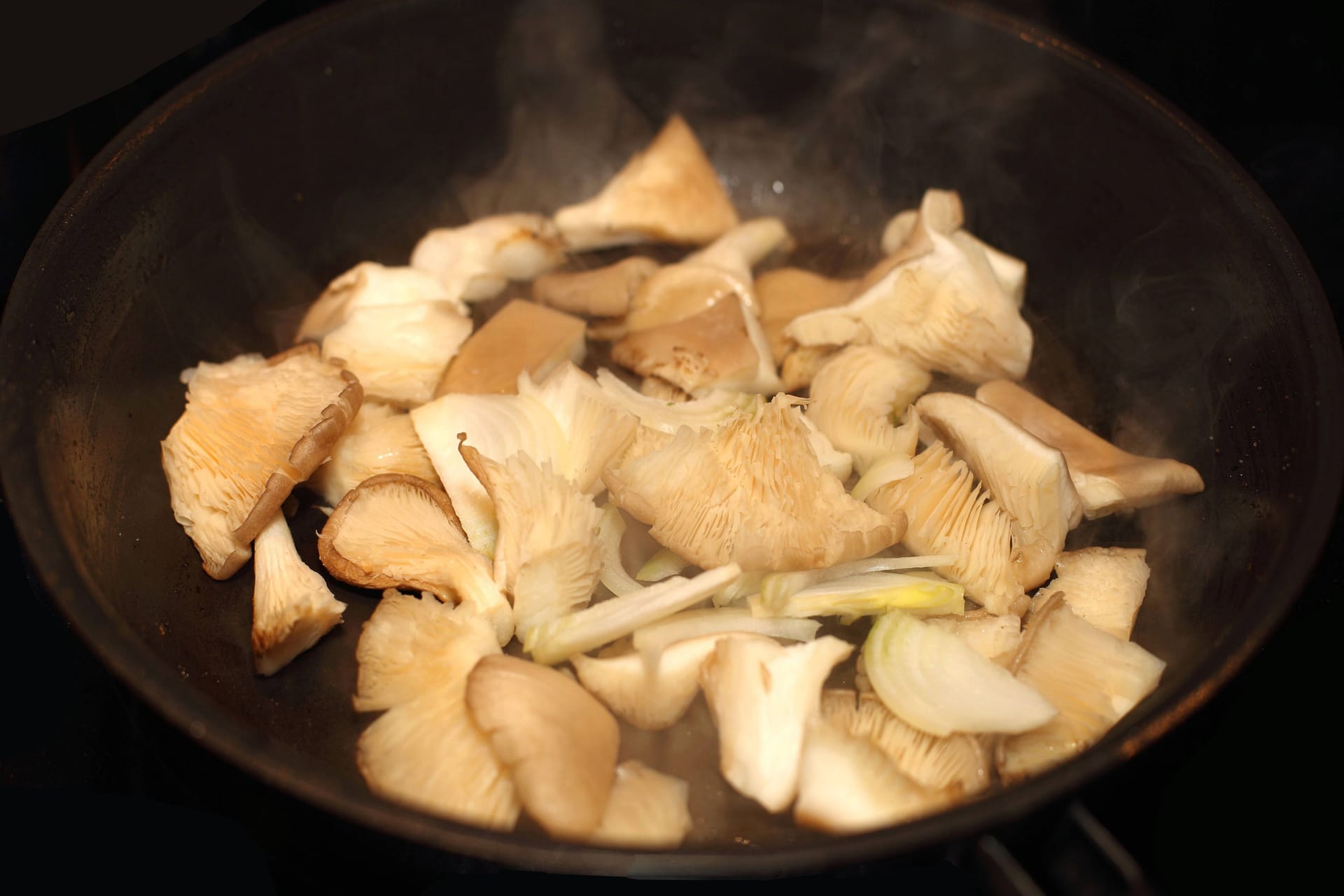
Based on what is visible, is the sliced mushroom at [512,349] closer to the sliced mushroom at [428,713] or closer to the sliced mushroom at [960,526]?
the sliced mushroom at [428,713]

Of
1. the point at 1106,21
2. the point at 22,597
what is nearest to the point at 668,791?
the point at 22,597

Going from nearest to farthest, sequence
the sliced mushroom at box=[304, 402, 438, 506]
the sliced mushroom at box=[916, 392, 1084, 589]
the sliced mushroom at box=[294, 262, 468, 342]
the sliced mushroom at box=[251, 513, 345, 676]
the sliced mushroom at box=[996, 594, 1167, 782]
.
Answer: the sliced mushroom at box=[996, 594, 1167, 782]
the sliced mushroom at box=[251, 513, 345, 676]
the sliced mushroom at box=[916, 392, 1084, 589]
the sliced mushroom at box=[304, 402, 438, 506]
the sliced mushroom at box=[294, 262, 468, 342]

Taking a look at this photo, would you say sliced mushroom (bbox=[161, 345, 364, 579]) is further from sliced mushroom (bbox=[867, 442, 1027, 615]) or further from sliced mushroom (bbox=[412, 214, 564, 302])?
sliced mushroom (bbox=[867, 442, 1027, 615])

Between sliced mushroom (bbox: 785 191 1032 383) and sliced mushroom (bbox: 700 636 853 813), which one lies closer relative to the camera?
sliced mushroom (bbox: 700 636 853 813)

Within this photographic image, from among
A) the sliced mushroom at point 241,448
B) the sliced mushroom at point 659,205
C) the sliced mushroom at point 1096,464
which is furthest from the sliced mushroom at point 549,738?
the sliced mushroom at point 659,205

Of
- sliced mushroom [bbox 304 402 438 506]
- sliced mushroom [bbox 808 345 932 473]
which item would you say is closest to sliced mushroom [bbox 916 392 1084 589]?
sliced mushroom [bbox 808 345 932 473]

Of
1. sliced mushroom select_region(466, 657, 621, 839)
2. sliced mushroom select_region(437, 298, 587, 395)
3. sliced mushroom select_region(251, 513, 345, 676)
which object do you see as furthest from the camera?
sliced mushroom select_region(437, 298, 587, 395)

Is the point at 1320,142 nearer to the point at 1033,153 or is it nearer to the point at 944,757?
the point at 1033,153
